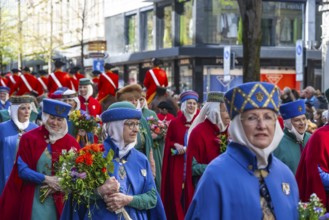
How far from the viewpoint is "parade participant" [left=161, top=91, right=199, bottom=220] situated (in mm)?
13734

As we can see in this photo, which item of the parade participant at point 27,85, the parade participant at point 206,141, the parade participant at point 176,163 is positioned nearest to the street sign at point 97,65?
the parade participant at point 27,85

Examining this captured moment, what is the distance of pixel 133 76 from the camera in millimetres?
48812

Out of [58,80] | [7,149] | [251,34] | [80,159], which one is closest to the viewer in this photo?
[80,159]

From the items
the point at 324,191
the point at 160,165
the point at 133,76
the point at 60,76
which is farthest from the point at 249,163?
the point at 133,76

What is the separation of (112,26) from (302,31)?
39.6 feet

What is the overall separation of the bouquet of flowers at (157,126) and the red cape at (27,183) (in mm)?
4244

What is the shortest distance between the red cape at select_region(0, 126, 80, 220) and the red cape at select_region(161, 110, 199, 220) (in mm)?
3206

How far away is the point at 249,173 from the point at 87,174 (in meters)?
2.76

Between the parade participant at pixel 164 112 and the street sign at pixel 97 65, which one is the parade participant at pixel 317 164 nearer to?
the parade participant at pixel 164 112

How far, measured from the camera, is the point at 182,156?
45.8 ft

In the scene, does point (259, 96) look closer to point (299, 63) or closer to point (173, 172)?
point (173, 172)

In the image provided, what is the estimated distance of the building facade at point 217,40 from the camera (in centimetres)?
4106

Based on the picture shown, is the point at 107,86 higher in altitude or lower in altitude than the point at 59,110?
lower

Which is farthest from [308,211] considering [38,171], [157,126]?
[157,126]
